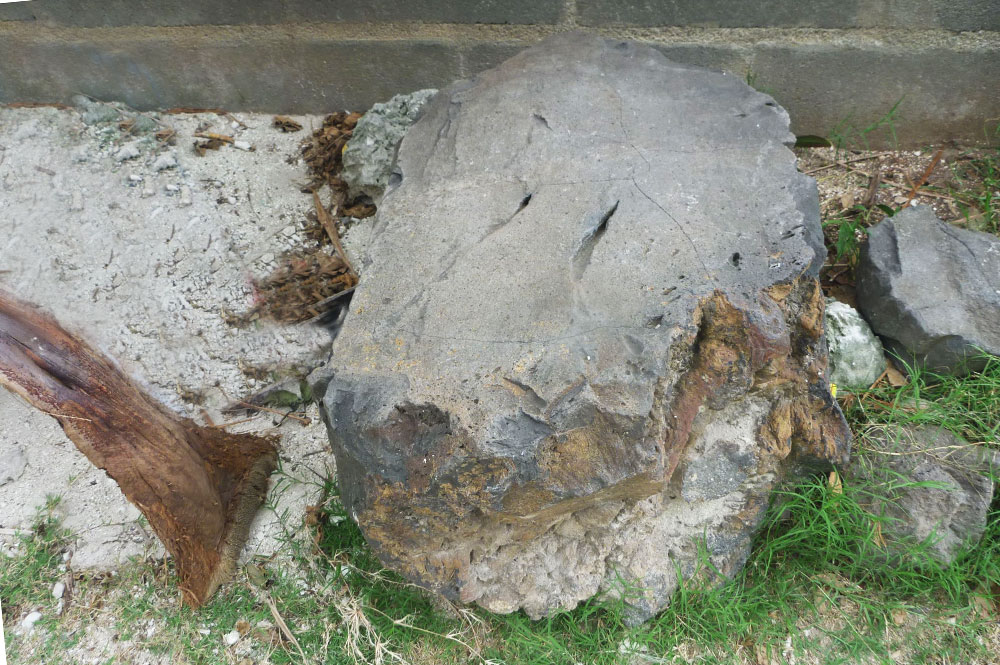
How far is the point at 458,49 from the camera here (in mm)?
2883

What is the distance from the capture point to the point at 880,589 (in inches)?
78.2

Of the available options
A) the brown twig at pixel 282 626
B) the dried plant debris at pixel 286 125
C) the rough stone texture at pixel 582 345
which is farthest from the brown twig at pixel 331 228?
the brown twig at pixel 282 626

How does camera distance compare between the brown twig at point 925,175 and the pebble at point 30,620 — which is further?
the brown twig at point 925,175

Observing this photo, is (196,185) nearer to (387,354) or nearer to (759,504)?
(387,354)

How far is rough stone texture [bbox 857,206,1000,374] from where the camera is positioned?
2.10 m

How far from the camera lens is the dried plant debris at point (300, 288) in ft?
8.35

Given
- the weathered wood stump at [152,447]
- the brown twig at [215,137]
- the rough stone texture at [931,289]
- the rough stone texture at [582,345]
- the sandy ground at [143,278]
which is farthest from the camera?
the brown twig at [215,137]

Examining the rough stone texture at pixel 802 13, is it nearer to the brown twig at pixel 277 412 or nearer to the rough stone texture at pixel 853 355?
the rough stone texture at pixel 853 355

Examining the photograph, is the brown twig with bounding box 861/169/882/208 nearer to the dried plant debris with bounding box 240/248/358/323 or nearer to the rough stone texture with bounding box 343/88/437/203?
the rough stone texture with bounding box 343/88/437/203

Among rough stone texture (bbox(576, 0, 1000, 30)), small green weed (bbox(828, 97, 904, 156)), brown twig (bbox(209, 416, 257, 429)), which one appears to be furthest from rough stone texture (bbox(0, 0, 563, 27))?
brown twig (bbox(209, 416, 257, 429))

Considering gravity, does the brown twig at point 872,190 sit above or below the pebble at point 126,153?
below

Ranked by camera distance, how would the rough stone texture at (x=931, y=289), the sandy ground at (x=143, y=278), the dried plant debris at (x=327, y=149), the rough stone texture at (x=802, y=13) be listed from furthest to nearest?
1. the dried plant debris at (x=327, y=149)
2. the rough stone texture at (x=802, y=13)
3. the sandy ground at (x=143, y=278)
4. the rough stone texture at (x=931, y=289)

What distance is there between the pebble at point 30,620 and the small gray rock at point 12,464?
1.59 ft

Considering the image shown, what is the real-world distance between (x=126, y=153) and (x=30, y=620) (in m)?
1.61
